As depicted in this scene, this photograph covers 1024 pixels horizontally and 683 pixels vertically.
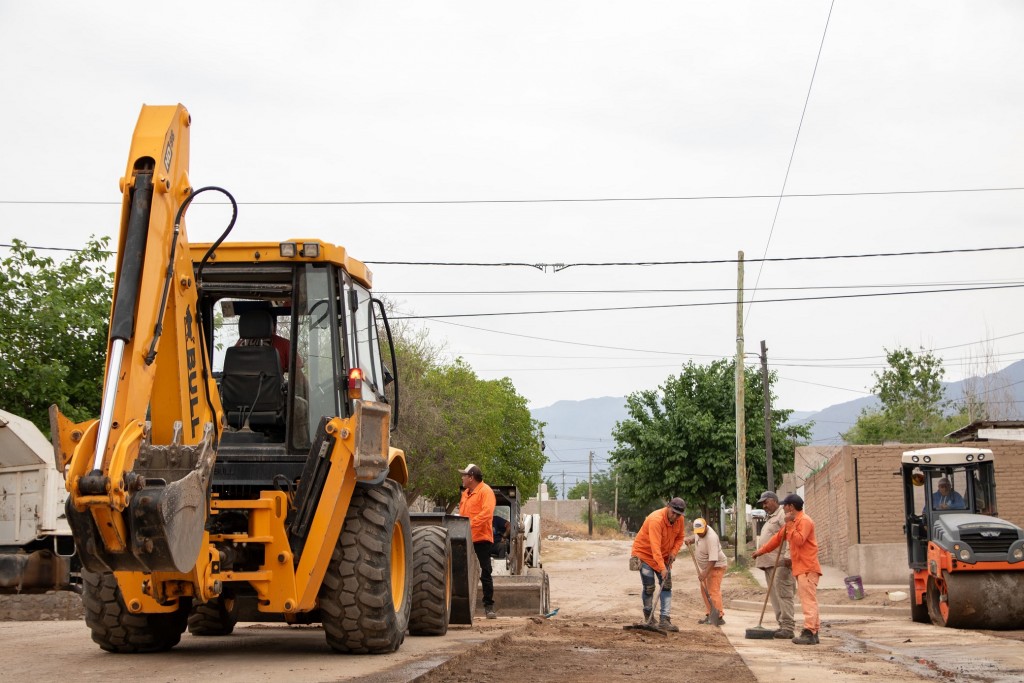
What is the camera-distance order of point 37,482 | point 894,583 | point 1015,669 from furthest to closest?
1. point 894,583
2. point 37,482
3. point 1015,669

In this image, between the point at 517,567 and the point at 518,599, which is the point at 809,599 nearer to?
the point at 518,599

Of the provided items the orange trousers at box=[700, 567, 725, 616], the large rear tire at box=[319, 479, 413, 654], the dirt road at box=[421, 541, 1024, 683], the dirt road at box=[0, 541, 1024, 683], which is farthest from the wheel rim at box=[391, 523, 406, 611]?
the orange trousers at box=[700, 567, 725, 616]

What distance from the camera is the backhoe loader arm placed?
6789 millimetres

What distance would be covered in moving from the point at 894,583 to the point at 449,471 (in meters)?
18.4

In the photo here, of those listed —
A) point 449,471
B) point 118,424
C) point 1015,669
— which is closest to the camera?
point 118,424

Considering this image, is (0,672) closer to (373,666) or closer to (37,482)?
(373,666)

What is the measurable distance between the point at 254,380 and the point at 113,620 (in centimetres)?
207

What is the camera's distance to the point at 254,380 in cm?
938

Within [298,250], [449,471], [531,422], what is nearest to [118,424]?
[298,250]

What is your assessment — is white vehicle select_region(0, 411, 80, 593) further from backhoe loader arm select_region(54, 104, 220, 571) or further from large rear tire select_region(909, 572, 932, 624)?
large rear tire select_region(909, 572, 932, 624)

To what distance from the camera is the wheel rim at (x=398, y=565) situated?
32.2ft

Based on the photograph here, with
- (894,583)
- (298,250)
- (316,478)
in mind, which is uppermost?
(298,250)

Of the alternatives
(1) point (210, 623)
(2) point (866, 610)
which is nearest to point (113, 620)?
(1) point (210, 623)

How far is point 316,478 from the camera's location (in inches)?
338
